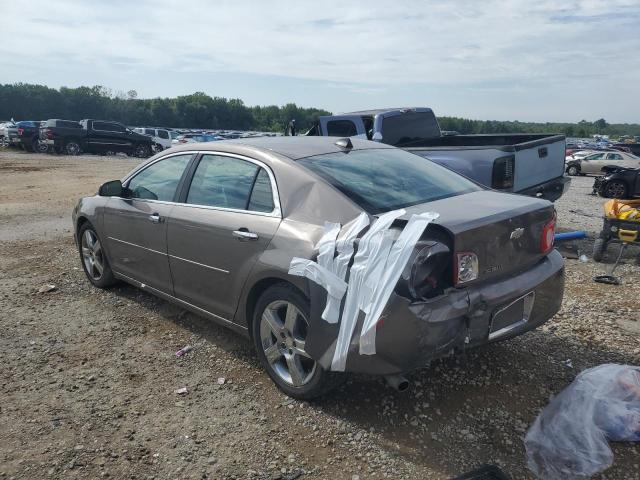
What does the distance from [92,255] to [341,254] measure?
363 cm

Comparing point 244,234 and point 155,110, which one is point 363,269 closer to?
point 244,234

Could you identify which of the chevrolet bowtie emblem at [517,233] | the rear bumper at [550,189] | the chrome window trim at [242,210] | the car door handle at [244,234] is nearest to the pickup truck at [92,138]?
the rear bumper at [550,189]

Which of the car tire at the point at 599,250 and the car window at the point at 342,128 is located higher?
the car window at the point at 342,128

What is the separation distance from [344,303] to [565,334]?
7.67ft

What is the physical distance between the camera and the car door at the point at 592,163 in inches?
1001

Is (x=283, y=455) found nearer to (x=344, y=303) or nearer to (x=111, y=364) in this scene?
(x=344, y=303)

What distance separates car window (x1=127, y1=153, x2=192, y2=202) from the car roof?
0.28 m

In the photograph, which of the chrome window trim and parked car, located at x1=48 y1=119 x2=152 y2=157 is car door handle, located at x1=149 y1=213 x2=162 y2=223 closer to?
the chrome window trim

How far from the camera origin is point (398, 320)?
8.71ft

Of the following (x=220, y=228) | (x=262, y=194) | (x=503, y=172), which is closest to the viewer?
(x=262, y=194)

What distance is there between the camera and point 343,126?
397 inches

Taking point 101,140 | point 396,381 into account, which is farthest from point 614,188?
point 101,140

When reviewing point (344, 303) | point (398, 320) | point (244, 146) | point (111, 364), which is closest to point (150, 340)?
point (111, 364)

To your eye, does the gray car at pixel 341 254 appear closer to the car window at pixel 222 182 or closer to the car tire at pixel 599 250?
the car window at pixel 222 182
